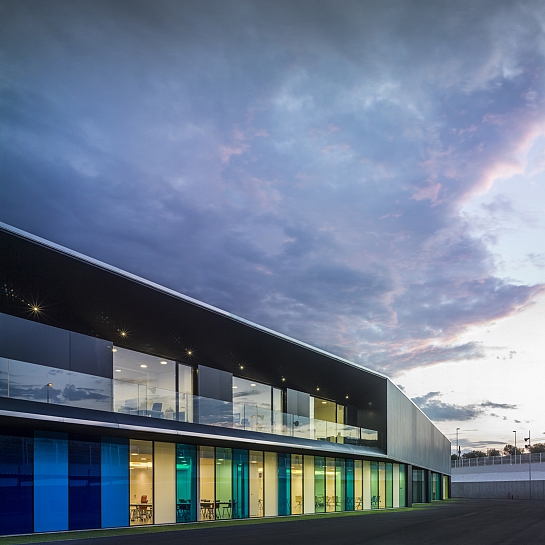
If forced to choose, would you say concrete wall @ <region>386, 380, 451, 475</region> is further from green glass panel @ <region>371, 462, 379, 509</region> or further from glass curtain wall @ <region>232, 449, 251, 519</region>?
glass curtain wall @ <region>232, 449, 251, 519</region>

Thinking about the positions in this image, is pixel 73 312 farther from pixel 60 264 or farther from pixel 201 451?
pixel 201 451

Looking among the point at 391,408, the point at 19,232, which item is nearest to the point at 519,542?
the point at 19,232

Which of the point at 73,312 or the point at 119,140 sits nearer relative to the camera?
the point at 73,312

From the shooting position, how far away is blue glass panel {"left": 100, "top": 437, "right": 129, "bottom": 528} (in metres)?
22.1

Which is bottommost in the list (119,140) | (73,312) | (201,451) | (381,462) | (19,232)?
(381,462)

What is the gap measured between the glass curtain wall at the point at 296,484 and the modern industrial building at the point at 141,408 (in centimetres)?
8

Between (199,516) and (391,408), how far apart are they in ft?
59.5

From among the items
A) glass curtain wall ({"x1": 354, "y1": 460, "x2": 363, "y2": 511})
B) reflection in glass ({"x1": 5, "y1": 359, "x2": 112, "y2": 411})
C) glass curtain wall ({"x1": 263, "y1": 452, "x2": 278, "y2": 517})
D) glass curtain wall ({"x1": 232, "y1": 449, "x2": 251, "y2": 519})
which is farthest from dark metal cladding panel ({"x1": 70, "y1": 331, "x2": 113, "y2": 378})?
glass curtain wall ({"x1": 354, "y1": 460, "x2": 363, "y2": 511})

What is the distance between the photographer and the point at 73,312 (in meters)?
21.7

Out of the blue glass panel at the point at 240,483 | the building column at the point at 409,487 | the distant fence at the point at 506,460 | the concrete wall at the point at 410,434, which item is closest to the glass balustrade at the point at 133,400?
the blue glass panel at the point at 240,483

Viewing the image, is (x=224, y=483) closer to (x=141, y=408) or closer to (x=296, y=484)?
(x=296, y=484)

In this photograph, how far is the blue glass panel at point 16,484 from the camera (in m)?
19.0

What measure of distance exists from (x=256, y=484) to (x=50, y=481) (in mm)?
11531

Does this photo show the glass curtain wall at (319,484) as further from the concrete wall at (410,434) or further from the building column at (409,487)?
the building column at (409,487)
